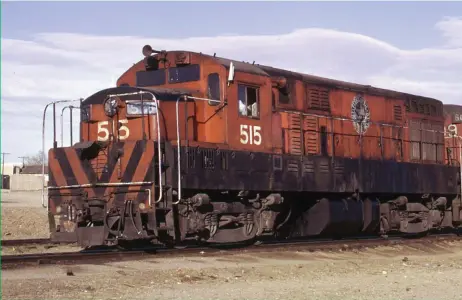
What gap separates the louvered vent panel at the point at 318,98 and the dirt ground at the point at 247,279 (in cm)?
404

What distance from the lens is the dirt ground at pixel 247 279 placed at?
28.5 feet

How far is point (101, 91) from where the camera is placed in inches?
532

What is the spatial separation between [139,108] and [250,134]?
2560mm

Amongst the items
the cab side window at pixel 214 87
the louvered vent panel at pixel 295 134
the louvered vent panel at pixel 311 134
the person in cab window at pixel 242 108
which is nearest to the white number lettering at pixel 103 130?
the cab side window at pixel 214 87

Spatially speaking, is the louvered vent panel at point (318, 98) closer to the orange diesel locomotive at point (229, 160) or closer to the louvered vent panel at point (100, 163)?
the orange diesel locomotive at point (229, 160)

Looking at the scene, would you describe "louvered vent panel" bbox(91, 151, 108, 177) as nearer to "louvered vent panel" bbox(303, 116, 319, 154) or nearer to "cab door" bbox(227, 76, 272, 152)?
"cab door" bbox(227, 76, 272, 152)

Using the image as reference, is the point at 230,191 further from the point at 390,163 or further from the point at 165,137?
the point at 390,163

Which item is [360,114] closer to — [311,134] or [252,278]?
[311,134]

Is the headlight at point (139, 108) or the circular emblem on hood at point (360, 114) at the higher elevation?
the circular emblem on hood at point (360, 114)

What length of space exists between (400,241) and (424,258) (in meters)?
2.40

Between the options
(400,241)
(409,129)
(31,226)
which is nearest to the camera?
(400,241)

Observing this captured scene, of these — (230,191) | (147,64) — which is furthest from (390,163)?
(147,64)

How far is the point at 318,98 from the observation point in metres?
16.4

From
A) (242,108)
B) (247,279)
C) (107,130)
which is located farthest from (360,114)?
(247,279)
